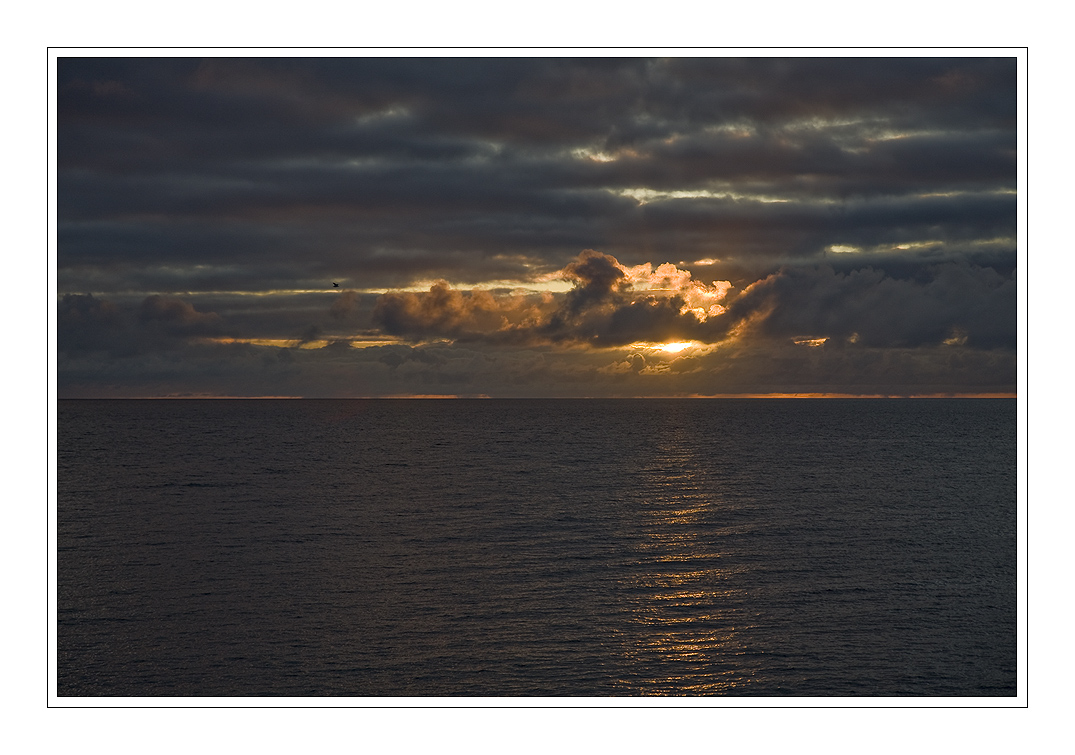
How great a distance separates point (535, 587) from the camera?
151 ft

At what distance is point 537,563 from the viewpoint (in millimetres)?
52250

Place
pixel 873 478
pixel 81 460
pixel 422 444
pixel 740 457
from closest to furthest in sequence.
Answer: pixel 873 478 → pixel 81 460 → pixel 740 457 → pixel 422 444

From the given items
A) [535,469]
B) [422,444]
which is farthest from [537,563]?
[422,444]

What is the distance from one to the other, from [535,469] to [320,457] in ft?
142

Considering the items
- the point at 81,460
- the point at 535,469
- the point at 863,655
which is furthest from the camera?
the point at 81,460

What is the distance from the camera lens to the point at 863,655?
35.8 metres

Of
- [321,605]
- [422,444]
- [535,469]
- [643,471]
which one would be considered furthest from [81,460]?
[321,605]

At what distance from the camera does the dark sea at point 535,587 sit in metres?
33.4

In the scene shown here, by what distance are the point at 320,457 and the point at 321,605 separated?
310 ft

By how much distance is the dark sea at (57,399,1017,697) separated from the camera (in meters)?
33.4

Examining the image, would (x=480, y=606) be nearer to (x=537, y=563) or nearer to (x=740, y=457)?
(x=537, y=563)

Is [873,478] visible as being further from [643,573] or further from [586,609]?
[586,609]
